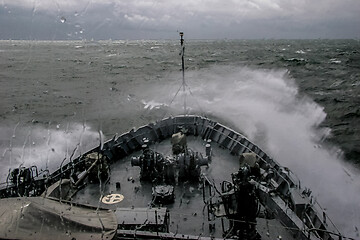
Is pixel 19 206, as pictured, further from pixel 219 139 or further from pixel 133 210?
pixel 219 139

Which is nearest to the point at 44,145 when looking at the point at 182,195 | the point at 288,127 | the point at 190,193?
the point at 182,195

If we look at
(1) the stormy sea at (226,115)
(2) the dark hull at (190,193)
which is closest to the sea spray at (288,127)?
(1) the stormy sea at (226,115)

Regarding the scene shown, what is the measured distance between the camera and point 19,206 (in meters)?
8.70

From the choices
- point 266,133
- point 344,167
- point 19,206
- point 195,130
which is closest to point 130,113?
point 266,133

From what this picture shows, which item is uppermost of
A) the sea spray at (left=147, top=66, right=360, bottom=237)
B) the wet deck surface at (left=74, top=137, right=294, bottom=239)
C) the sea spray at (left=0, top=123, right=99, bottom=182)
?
the wet deck surface at (left=74, top=137, right=294, bottom=239)

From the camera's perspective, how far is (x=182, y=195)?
16.6 meters

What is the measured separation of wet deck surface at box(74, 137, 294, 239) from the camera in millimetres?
13695

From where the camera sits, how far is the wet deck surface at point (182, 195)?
13695 mm

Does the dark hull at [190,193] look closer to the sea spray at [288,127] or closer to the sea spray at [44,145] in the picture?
the sea spray at [288,127]

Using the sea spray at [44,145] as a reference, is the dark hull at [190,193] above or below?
above

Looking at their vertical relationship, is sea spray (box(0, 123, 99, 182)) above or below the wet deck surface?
below

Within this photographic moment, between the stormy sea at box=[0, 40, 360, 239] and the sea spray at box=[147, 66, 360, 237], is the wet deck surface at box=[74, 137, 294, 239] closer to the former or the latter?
the stormy sea at box=[0, 40, 360, 239]

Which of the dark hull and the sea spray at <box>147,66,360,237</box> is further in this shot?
the sea spray at <box>147,66,360,237</box>

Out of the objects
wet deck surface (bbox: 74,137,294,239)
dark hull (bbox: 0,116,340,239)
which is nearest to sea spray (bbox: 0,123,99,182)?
dark hull (bbox: 0,116,340,239)
